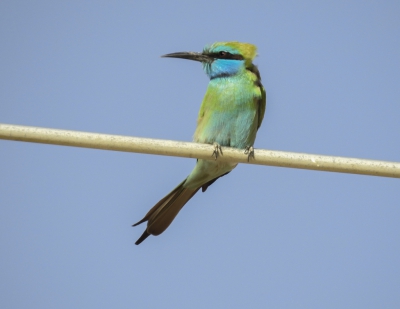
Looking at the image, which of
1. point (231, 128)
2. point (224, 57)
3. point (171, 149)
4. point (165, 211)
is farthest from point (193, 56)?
point (171, 149)

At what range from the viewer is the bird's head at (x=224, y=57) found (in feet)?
13.9

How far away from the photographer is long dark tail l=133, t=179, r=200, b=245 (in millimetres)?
3795

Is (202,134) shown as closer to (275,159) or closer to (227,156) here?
(227,156)

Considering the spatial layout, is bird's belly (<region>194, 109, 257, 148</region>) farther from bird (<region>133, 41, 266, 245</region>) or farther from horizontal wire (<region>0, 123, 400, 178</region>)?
horizontal wire (<region>0, 123, 400, 178</region>)

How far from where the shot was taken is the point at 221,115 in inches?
159

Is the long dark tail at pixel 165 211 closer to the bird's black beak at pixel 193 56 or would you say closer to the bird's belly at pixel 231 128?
the bird's belly at pixel 231 128

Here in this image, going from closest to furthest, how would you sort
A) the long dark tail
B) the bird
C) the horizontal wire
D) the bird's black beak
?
the horizontal wire < the long dark tail < the bird < the bird's black beak

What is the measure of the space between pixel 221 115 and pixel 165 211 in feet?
2.26

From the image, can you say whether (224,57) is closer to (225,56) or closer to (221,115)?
(225,56)

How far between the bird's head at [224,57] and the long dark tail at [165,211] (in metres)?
0.80

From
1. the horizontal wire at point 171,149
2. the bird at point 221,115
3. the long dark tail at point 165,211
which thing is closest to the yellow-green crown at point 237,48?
the bird at point 221,115

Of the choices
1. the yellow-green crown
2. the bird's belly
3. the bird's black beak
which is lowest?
the bird's belly

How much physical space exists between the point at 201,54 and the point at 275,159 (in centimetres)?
195

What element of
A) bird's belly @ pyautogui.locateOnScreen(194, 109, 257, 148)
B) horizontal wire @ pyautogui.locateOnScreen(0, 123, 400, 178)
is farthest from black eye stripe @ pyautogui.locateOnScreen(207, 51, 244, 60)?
horizontal wire @ pyautogui.locateOnScreen(0, 123, 400, 178)
